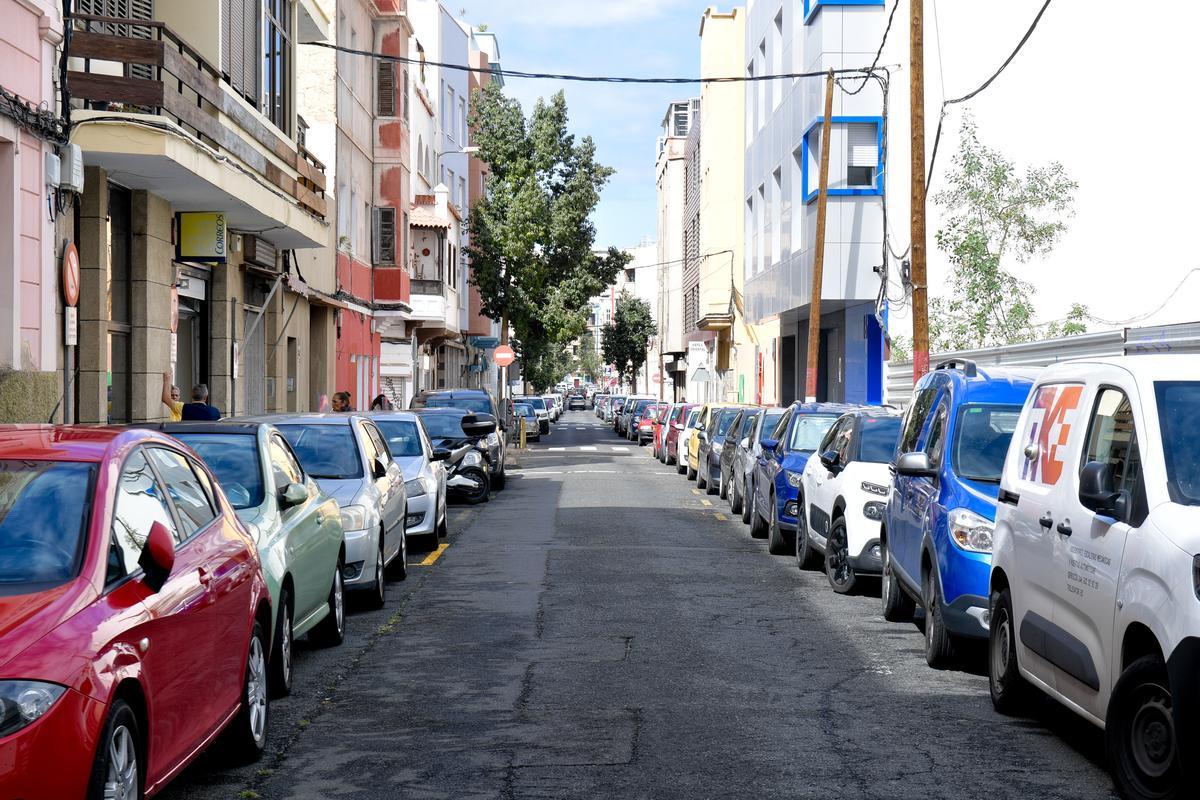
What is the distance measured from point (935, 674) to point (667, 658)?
1.68 metres

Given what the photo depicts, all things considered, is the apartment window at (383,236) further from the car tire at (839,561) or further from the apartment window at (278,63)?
the car tire at (839,561)

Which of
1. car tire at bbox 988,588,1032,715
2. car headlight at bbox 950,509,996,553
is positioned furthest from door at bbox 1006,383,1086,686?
car headlight at bbox 950,509,996,553

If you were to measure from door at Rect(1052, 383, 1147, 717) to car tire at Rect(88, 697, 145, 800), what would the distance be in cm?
382

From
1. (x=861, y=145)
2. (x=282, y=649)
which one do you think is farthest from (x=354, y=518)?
(x=861, y=145)

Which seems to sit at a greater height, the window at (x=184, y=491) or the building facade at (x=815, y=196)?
the building facade at (x=815, y=196)

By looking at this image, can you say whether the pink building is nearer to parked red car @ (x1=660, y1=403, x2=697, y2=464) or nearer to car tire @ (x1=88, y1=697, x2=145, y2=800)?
car tire @ (x1=88, y1=697, x2=145, y2=800)

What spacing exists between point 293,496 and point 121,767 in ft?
11.6

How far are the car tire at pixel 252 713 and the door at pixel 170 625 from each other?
0.38m

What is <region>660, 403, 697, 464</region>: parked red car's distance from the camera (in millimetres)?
35406

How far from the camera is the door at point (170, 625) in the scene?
5145 mm

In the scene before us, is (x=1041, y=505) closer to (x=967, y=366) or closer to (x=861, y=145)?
(x=967, y=366)

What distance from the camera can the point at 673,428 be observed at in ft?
119

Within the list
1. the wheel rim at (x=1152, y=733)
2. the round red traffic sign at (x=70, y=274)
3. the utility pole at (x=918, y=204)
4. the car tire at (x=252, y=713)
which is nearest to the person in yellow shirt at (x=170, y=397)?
the round red traffic sign at (x=70, y=274)

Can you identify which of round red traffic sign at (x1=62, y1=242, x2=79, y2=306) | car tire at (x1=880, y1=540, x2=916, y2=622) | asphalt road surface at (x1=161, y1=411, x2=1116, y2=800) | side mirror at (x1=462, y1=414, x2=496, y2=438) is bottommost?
asphalt road surface at (x1=161, y1=411, x2=1116, y2=800)
